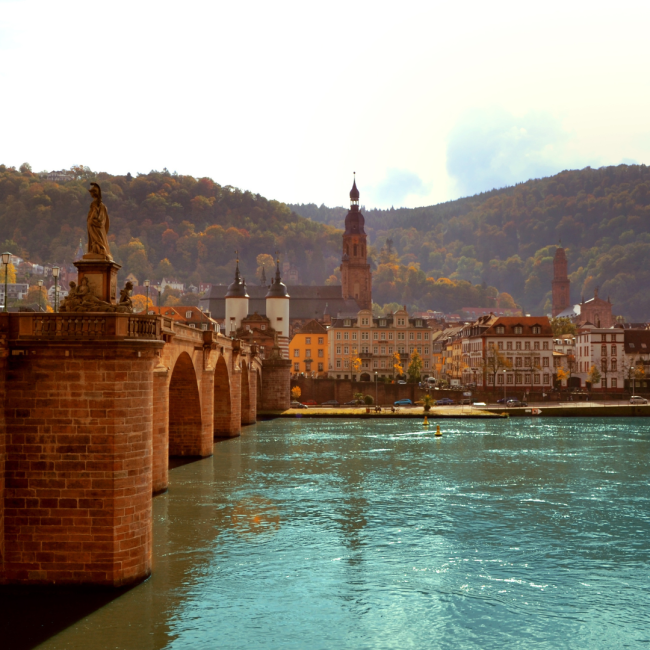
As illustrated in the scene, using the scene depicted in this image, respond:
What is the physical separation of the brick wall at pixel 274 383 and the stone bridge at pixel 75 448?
72309 mm

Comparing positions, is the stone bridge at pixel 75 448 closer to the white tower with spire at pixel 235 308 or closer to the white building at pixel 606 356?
the white tower with spire at pixel 235 308

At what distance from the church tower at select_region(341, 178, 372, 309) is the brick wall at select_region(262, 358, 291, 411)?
8767 cm

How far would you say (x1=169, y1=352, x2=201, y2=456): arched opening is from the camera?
48.0 m

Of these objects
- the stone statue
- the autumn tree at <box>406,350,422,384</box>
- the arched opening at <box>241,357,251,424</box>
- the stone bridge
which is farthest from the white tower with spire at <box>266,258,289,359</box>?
the stone bridge

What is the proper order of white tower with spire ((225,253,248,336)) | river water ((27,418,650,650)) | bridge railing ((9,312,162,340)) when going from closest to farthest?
river water ((27,418,650,650)) < bridge railing ((9,312,162,340)) < white tower with spire ((225,253,248,336))

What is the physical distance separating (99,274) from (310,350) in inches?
4447

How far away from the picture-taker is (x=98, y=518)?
69.2ft

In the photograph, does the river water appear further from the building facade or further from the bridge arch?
the building facade

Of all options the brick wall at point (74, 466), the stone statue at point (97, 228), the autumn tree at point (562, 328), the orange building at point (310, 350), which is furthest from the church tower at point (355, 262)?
the brick wall at point (74, 466)

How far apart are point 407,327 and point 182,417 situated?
272 ft

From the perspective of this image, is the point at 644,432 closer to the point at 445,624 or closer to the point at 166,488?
the point at 166,488

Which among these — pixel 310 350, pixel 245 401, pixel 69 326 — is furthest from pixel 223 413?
pixel 310 350

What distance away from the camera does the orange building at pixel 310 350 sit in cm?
13512

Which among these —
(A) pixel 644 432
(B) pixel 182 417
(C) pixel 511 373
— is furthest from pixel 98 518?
(C) pixel 511 373
